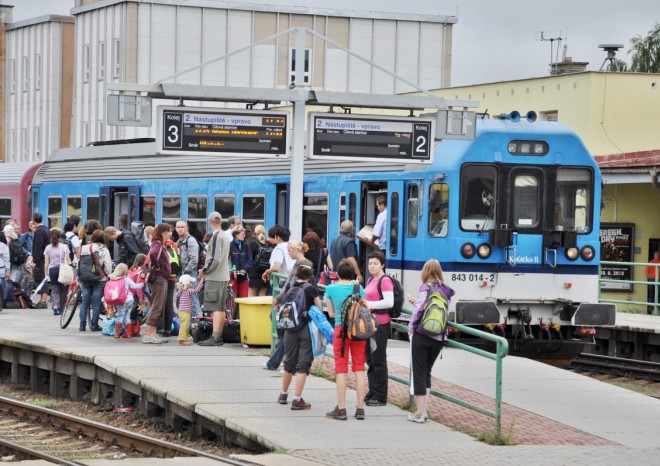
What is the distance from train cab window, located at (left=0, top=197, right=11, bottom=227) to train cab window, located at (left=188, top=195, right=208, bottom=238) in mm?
9769

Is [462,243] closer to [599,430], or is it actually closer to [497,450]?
[599,430]

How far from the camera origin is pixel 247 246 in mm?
20250

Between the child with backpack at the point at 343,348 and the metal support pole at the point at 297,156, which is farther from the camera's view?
the metal support pole at the point at 297,156

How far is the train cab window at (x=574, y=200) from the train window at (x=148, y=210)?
36.0ft

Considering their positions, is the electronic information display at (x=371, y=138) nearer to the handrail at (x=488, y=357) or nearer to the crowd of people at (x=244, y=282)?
the crowd of people at (x=244, y=282)

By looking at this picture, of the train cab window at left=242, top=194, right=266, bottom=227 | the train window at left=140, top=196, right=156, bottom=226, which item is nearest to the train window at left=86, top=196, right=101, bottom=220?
the train window at left=140, top=196, right=156, bottom=226

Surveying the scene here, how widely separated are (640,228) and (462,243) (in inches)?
476

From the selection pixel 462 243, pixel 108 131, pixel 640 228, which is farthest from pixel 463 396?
pixel 108 131

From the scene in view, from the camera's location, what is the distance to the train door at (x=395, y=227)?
20609 mm

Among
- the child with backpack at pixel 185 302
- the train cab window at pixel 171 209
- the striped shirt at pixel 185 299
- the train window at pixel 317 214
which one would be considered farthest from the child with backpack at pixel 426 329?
the train cab window at pixel 171 209

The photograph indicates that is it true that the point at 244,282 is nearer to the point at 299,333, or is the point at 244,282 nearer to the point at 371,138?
the point at 371,138

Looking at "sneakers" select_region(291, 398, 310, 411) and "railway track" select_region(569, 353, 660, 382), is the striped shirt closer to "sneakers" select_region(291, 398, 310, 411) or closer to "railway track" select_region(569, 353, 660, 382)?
"sneakers" select_region(291, 398, 310, 411)

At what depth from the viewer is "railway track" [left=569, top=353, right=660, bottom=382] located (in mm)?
21891

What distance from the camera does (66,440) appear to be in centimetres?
1493
